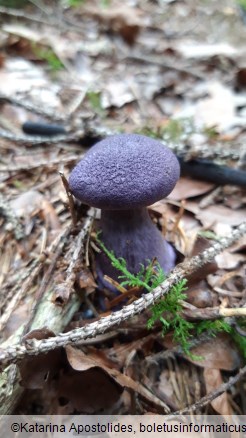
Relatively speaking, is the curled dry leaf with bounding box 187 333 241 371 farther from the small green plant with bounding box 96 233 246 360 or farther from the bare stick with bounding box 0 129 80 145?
the bare stick with bounding box 0 129 80 145

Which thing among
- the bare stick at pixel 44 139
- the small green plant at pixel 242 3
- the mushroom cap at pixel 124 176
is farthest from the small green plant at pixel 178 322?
the small green plant at pixel 242 3

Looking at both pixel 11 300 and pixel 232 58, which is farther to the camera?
pixel 232 58

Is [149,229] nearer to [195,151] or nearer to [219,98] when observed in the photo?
[195,151]

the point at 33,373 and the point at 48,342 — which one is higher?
the point at 48,342

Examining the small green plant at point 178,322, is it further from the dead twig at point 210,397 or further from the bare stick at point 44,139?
the bare stick at point 44,139

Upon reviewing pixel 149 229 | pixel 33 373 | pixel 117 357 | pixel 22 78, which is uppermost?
pixel 22 78

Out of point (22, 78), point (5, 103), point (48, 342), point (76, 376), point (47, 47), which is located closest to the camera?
point (48, 342)

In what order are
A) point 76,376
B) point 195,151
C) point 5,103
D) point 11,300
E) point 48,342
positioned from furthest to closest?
point 5,103, point 195,151, point 11,300, point 76,376, point 48,342

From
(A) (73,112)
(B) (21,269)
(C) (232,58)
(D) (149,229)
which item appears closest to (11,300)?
(B) (21,269)
